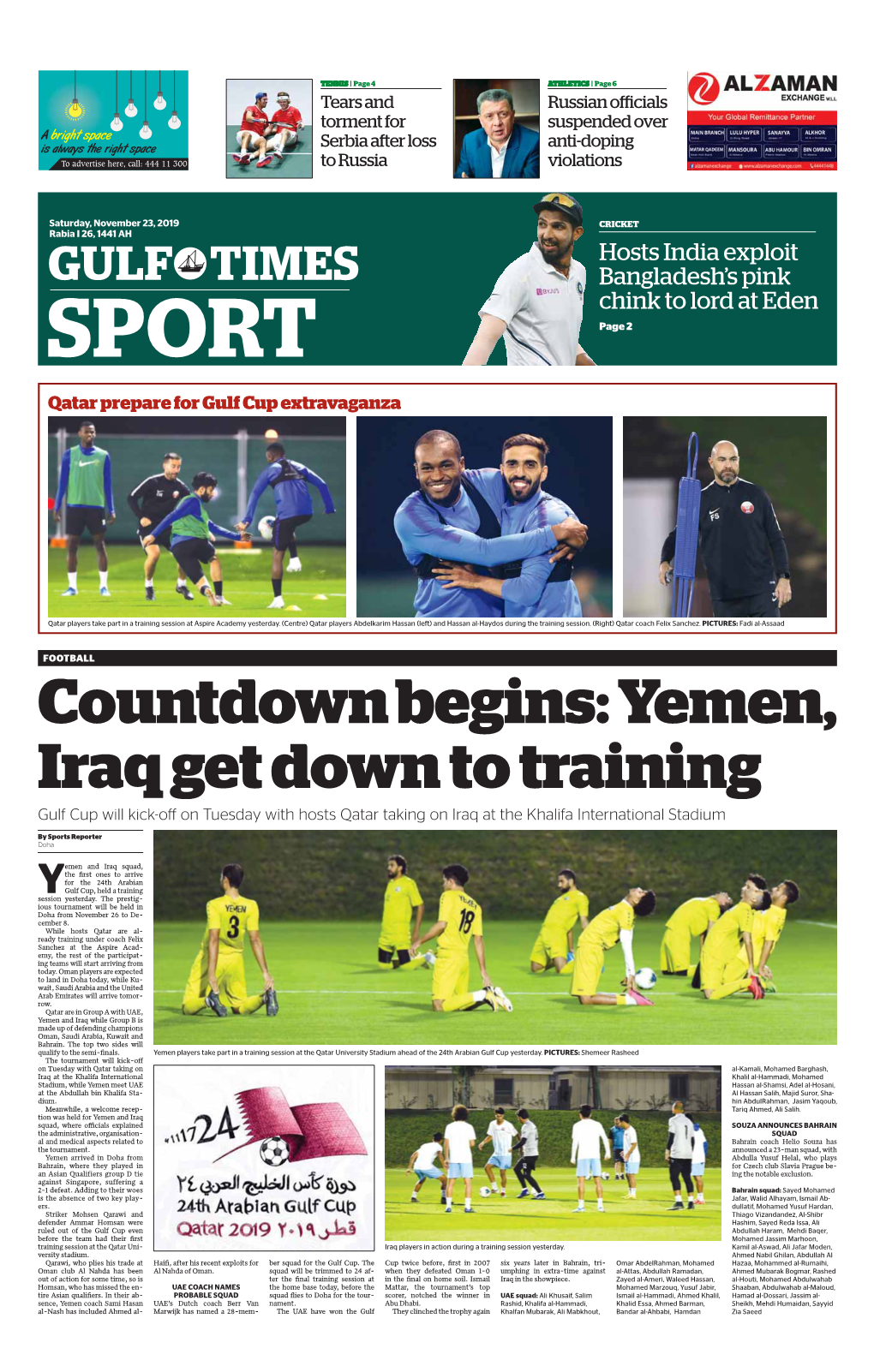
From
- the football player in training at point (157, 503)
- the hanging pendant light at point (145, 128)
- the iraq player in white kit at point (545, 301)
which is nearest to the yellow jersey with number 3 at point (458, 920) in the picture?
the football player in training at point (157, 503)

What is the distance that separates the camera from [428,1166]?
23.9ft

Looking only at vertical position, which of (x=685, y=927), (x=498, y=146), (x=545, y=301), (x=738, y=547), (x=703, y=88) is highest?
(x=703, y=88)

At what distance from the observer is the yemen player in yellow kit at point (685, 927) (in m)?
7.92

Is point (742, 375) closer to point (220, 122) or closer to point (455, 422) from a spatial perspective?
point (455, 422)

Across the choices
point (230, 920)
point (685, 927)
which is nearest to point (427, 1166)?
point (230, 920)

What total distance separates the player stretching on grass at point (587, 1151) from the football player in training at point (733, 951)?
1.08m

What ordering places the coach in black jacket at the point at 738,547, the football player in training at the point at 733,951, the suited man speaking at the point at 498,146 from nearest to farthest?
the suited man speaking at the point at 498,146 → the coach in black jacket at the point at 738,547 → the football player in training at the point at 733,951

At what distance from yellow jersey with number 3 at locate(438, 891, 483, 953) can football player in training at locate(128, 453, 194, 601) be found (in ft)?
7.94

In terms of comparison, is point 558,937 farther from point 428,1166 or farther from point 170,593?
point 170,593

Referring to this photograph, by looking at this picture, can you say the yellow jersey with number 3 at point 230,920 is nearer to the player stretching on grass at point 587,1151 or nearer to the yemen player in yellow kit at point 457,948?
the yemen player in yellow kit at point 457,948

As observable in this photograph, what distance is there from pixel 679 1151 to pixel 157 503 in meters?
4.58
